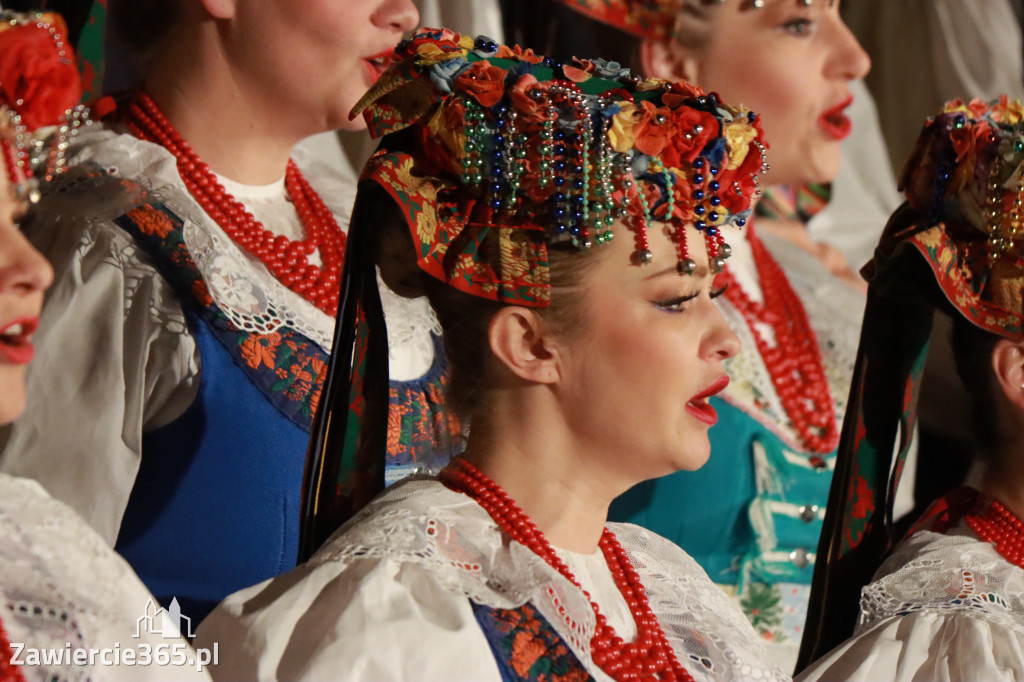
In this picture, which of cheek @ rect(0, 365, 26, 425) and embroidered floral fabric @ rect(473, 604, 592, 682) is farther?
embroidered floral fabric @ rect(473, 604, 592, 682)

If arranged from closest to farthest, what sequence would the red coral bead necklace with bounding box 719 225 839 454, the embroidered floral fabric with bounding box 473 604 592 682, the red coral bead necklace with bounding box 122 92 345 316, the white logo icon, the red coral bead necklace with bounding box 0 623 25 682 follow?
the red coral bead necklace with bounding box 0 623 25 682 < the white logo icon < the embroidered floral fabric with bounding box 473 604 592 682 < the red coral bead necklace with bounding box 122 92 345 316 < the red coral bead necklace with bounding box 719 225 839 454

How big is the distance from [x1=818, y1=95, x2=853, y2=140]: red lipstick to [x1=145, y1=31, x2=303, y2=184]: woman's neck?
3.33 feet

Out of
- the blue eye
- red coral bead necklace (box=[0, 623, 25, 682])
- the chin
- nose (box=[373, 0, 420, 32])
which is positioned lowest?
red coral bead necklace (box=[0, 623, 25, 682])

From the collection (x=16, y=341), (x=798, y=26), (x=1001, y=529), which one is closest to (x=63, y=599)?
(x=16, y=341)

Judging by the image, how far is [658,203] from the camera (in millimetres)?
1486

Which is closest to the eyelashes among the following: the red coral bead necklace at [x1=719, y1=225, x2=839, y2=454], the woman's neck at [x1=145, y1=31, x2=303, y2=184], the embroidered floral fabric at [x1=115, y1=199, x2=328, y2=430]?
the embroidered floral fabric at [x1=115, y1=199, x2=328, y2=430]

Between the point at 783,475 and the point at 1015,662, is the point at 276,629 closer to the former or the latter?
the point at 1015,662

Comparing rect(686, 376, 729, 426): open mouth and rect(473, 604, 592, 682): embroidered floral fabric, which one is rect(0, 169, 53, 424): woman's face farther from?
rect(686, 376, 729, 426): open mouth

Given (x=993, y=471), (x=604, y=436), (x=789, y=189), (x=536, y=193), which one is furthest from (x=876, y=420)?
(x=789, y=189)

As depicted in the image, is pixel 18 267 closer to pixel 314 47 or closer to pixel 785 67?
pixel 314 47

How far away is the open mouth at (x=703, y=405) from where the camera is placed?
150 centimetres

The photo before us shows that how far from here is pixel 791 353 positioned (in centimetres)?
251

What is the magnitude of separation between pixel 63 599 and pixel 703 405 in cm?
69

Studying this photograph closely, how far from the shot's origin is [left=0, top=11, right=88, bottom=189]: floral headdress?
45.7 inches
